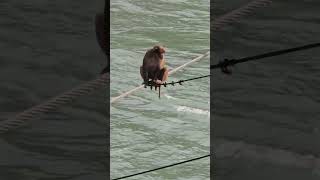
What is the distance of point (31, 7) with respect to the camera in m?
14.4

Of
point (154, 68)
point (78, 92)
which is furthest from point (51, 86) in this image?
point (78, 92)

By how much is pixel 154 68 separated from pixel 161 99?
15.6ft

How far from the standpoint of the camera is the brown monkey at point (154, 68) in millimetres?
5531

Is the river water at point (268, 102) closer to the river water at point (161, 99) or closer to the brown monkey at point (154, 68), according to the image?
the river water at point (161, 99)

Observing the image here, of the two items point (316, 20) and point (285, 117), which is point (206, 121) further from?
point (316, 20)

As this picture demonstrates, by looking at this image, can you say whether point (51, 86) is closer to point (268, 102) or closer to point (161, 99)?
point (161, 99)

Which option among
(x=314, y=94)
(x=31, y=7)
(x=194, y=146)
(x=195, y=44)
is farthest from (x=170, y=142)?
(x=31, y=7)

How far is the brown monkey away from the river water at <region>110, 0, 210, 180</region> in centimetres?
236

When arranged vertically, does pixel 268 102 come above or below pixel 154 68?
below

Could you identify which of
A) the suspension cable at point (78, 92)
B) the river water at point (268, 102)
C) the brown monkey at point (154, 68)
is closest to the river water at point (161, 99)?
the river water at point (268, 102)

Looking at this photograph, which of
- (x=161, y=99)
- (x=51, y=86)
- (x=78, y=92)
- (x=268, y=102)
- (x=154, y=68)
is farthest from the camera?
(x=51, y=86)

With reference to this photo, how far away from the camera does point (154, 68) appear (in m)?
5.79

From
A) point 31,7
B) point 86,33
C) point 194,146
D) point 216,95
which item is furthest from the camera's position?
point 31,7

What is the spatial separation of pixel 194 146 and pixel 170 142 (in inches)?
12.4
